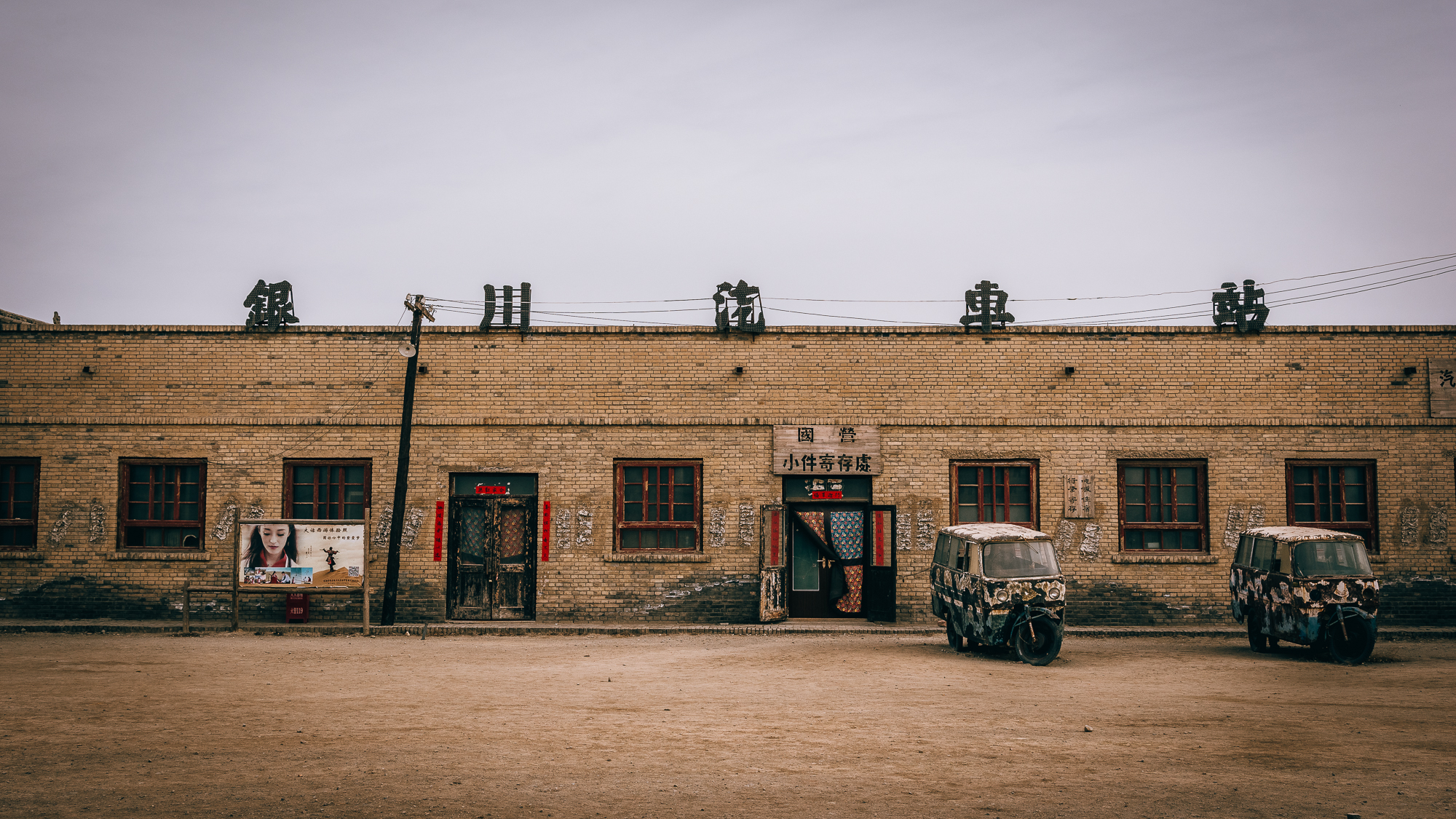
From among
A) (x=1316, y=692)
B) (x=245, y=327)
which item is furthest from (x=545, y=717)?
(x=245, y=327)

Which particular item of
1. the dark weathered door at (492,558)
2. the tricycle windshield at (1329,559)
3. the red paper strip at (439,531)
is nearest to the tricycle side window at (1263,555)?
the tricycle windshield at (1329,559)

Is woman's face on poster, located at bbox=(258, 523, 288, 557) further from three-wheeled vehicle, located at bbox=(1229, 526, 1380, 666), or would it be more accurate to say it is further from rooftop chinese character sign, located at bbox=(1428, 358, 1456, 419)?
rooftop chinese character sign, located at bbox=(1428, 358, 1456, 419)

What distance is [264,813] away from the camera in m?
6.28

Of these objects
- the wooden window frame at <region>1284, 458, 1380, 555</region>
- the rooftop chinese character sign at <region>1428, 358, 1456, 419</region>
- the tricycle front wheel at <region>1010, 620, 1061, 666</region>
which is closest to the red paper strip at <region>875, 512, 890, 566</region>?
the tricycle front wheel at <region>1010, 620, 1061, 666</region>

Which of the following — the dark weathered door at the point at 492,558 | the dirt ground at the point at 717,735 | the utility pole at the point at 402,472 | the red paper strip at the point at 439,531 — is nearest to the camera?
the dirt ground at the point at 717,735

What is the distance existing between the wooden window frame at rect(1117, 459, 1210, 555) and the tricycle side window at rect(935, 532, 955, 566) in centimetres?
416

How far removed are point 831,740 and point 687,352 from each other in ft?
32.9

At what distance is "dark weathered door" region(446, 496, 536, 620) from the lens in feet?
56.3

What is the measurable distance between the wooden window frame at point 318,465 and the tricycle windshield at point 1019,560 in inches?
413

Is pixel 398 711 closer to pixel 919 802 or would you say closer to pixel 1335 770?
pixel 919 802

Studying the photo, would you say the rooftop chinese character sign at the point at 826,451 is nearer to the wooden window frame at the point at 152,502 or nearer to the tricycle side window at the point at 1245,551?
the tricycle side window at the point at 1245,551

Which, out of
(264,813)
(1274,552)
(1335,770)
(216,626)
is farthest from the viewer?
(216,626)

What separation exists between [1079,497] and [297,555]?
13.0m

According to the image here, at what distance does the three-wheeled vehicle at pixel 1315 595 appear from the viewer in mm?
13086
